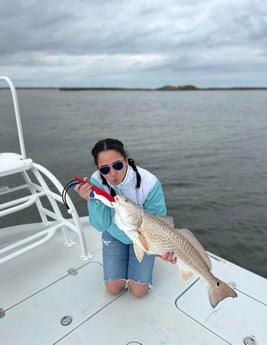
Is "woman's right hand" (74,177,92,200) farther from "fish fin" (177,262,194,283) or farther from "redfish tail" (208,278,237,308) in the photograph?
"redfish tail" (208,278,237,308)

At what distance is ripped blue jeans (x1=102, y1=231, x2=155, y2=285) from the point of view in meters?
3.00

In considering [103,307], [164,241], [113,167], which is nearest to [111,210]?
[113,167]

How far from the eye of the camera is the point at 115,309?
287cm

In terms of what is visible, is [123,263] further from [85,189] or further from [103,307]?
[85,189]

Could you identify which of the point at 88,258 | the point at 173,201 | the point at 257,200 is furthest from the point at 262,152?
the point at 88,258

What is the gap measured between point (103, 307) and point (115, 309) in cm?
12

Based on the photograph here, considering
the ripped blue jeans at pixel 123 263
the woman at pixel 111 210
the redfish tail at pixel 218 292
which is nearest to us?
the redfish tail at pixel 218 292

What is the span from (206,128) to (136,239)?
19246mm

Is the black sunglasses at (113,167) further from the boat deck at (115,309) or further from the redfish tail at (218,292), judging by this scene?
the boat deck at (115,309)

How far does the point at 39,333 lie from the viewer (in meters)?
2.63

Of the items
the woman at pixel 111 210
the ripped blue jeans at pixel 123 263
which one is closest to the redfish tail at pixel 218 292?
the woman at pixel 111 210

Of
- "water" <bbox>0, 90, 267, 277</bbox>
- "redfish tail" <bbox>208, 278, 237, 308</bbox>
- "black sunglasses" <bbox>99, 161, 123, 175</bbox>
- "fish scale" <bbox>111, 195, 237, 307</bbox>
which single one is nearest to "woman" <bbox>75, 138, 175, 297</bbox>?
"black sunglasses" <bbox>99, 161, 123, 175</bbox>

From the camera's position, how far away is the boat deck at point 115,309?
2566 millimetres

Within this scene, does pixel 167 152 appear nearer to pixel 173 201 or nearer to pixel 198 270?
pixel 173 201
